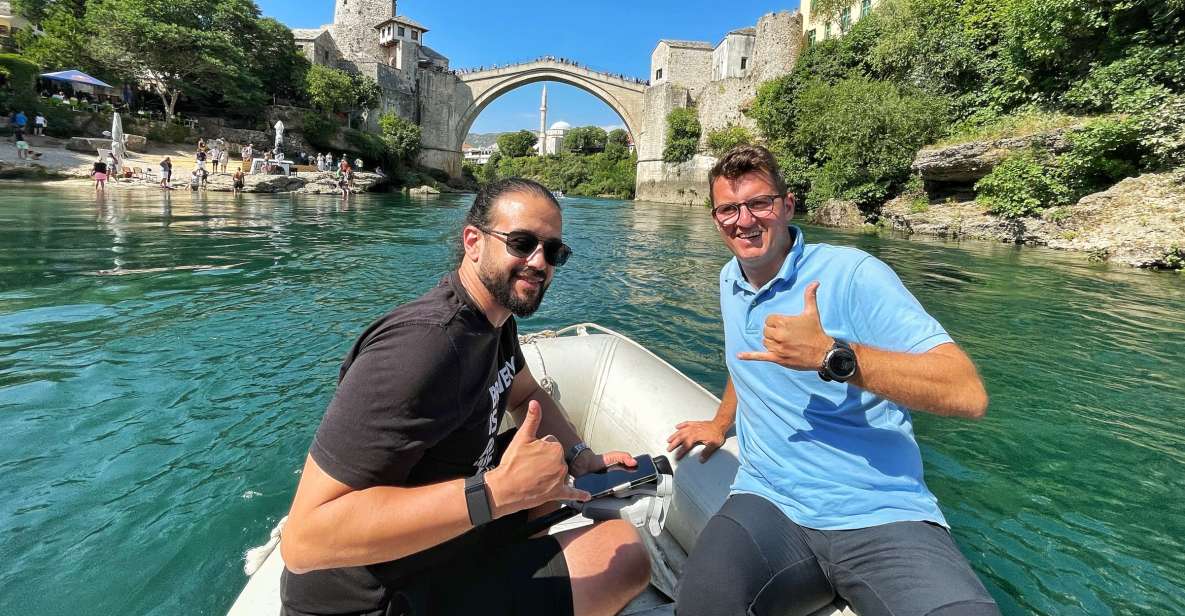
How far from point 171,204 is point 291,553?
1478cm

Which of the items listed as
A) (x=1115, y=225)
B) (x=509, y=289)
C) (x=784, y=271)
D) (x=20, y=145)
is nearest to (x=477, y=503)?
(x=509, y=289)

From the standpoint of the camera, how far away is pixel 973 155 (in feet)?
42.9

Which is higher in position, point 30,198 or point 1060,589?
point 30,198

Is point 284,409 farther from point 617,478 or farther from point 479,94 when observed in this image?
point 479,94

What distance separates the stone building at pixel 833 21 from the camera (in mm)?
23827

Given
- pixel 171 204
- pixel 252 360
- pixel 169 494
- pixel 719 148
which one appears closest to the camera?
pixel 169 494

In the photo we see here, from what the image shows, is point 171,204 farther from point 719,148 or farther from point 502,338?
point 719,148

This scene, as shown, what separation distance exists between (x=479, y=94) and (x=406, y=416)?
4426 cm

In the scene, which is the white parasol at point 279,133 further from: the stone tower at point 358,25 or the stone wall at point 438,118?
the stone tower at point 358,25

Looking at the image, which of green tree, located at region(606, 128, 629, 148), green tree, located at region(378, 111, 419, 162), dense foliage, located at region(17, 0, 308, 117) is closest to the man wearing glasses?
dense foliage, located at region(17, 0, 308, 117)

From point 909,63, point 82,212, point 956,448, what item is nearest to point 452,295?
point 956,448

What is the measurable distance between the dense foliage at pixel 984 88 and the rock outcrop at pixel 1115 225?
593mm

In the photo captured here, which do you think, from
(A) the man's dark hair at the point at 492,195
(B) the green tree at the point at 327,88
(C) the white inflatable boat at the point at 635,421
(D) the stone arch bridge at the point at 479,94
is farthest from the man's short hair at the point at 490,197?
(D) the stone arch bridge at the point at 479,94

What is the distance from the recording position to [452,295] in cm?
117
